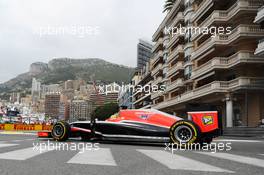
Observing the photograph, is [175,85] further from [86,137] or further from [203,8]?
[86,137]

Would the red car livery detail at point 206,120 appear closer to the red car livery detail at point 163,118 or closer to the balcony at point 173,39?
the red car livery detail at point 163,118

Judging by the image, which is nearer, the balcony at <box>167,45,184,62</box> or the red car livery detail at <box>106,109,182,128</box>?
the red car livery detail at <box>106,109,182,128</box>

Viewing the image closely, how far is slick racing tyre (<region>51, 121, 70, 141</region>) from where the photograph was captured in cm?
1123

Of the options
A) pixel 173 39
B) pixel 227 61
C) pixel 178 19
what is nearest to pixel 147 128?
pixel 227 61

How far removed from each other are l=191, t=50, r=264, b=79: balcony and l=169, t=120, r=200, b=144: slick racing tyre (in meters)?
24.8

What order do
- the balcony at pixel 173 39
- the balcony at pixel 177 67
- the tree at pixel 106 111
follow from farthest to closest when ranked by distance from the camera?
the tree at pixel 106 111
the balcony at pixel 173 39
the balcony at pixel 177 67

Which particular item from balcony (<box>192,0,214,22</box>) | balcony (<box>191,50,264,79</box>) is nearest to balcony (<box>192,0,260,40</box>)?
balcony (<box>192,0,214,22</box>)

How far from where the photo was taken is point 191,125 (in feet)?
30.9

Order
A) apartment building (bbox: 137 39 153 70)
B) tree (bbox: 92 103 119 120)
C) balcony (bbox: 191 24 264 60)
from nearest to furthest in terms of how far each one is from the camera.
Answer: balcony (bbox: 191 24 264 60) < tree (bbox: 92 103 119 120) < apartment building (bbox: 137 39 153 70)

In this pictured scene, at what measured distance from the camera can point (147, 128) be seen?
10297 mm

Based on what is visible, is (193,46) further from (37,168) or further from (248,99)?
(37,168)

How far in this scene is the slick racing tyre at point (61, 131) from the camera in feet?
36.9

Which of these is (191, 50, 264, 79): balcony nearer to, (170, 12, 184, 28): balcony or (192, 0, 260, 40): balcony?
(192, 0, 260, 40): balcony

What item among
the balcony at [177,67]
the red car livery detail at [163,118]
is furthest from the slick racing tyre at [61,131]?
the balcony at [177,67]
